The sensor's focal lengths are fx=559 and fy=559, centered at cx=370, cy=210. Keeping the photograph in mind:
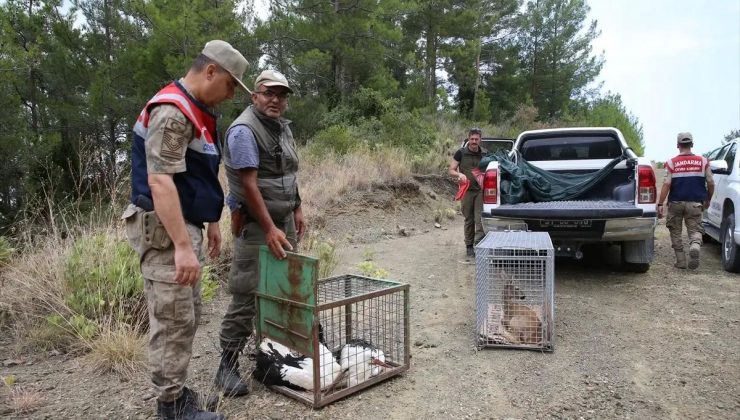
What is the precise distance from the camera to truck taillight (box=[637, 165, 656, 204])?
597cm

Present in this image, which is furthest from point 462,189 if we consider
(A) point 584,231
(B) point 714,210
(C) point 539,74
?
(C) point 539,74

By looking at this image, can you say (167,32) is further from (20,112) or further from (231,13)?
(20,112)

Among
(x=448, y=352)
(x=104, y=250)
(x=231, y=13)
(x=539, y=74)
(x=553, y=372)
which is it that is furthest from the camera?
(x=539, y=74)

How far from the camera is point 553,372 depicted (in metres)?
3.79

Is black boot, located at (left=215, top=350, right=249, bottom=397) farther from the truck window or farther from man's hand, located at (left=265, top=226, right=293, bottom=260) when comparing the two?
the truck window

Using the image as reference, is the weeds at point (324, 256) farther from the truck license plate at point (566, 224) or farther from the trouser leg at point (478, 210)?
the truck license plate at point (566, 224)

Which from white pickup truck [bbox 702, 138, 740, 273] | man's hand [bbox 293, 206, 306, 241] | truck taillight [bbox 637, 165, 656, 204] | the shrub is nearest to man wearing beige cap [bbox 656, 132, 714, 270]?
white pickup truck [bbox 702, 138, 740, 273]

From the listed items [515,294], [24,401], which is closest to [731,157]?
[515,294]

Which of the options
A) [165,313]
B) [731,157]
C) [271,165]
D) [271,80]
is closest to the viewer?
[165,313]

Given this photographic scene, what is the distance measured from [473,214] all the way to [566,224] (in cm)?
188

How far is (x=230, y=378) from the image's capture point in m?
3.36

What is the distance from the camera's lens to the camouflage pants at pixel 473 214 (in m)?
7.68

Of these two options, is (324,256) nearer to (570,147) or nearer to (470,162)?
(470,162)

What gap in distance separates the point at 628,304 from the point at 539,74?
107 feet
